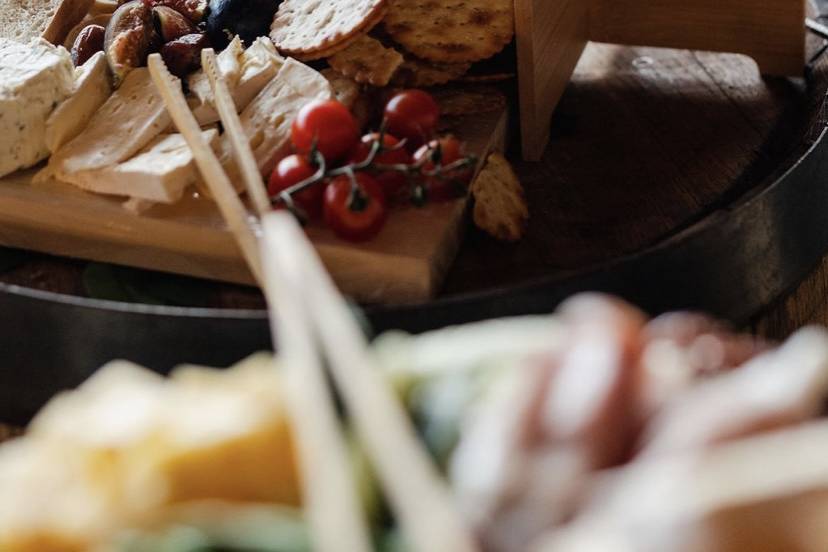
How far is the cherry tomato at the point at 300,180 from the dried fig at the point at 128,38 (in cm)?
50

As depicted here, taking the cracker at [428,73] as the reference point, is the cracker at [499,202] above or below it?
below

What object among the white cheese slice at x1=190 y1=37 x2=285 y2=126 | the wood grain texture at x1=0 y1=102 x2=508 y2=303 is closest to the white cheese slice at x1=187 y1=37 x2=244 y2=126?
the white cheese slice at x1=190 y1=37 x2=285 y2=126

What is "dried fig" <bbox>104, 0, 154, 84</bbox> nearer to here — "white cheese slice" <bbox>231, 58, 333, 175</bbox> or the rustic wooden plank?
"white cheese slice" <bbox>231, 58, 333, 175</bbox>

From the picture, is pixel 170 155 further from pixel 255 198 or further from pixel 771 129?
pixel 771 129

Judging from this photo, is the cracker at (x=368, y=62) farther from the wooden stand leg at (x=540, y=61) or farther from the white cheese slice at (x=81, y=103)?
the white cheese slice at (x=81, y=103)

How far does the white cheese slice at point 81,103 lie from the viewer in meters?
1.96

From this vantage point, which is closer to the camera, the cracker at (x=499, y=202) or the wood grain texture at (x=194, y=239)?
the wood grain texture at (x=194, y=239)

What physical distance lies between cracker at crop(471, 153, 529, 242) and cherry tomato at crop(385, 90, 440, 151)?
0.13 metres

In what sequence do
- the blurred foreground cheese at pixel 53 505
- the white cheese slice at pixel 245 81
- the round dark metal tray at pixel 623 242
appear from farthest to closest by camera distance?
the white cheese slice at pixel 245 81 < the round dark metal tray at pixel 623 242 < the blurred foreground cheese at pixel 53 505

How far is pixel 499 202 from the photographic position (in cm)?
188

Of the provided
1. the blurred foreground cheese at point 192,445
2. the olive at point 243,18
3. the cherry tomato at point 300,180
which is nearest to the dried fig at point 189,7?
the olive at point 243,18

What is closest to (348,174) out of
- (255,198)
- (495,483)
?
(255,198)

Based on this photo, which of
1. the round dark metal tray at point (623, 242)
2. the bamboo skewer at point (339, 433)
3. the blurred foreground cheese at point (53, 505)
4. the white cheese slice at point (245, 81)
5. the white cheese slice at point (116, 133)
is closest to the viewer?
the bamboo skewer at point (339, 433)

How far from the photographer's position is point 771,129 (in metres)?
2.15
